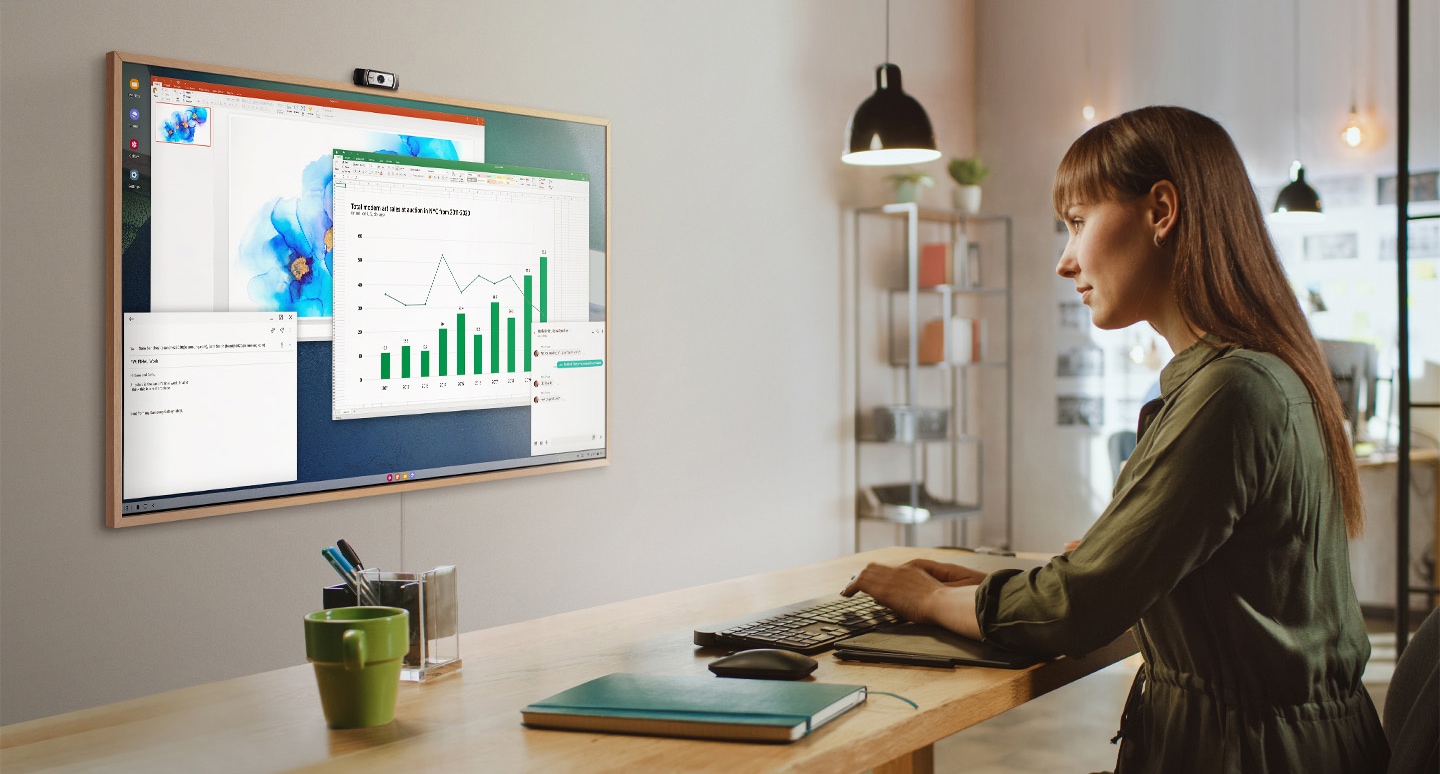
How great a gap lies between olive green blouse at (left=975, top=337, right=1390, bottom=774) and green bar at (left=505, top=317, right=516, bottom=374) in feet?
7.85

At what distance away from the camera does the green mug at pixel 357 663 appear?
121cm

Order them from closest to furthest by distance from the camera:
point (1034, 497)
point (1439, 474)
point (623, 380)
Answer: point (623, 380) → point (1439, 474) → point (1034, 497)

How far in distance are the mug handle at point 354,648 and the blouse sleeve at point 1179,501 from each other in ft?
2.56

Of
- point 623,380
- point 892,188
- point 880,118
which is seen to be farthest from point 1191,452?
point 892,188

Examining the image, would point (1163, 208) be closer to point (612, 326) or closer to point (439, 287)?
point (439, 287)

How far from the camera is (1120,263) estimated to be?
58.3 inches

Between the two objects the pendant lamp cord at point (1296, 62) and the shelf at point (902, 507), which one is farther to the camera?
the pendant lamp cord at point (1296, 62)

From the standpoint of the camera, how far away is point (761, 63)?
181 inches

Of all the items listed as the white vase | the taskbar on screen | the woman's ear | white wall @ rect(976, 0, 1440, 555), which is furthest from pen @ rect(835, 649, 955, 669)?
white wall @ rect(976, 0, 1440, 555)

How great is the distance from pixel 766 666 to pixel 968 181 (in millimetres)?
4284

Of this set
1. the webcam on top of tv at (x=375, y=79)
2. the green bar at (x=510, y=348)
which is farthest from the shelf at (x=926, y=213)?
the webcam on top of tv at (x=375, y=79)

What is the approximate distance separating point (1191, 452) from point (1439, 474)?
177 inches

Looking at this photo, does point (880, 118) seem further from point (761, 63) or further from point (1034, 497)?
point (1034, 497)

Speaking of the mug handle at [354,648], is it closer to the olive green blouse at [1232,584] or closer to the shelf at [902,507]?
the olive green blouse at [1232,584]
